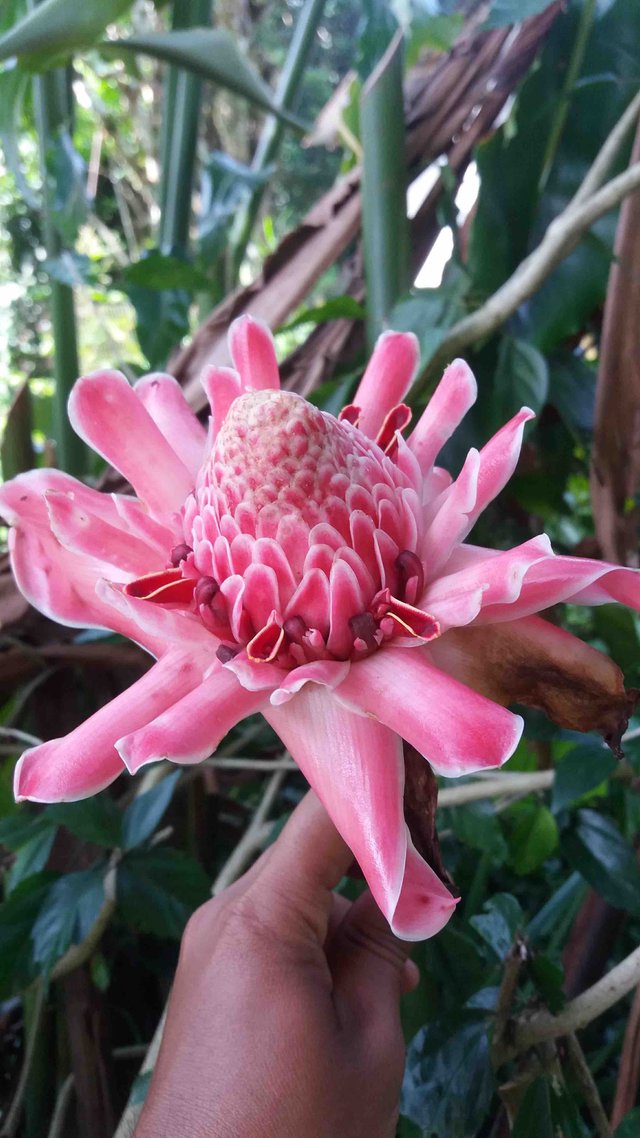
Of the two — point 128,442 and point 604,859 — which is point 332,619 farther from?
point 604,859

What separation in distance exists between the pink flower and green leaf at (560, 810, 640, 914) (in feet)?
0.98

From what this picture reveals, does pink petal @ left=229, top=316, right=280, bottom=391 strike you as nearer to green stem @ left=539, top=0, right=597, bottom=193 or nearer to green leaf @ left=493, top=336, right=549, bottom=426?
green leaf @ left=493, top=336, right=549, bottom=426

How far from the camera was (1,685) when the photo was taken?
0.73 meters

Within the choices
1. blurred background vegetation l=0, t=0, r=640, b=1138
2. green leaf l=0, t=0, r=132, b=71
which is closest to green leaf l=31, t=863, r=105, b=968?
blurred background vegetation l=0, t=0, r=640, b=1138

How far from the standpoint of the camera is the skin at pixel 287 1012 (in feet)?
1.07

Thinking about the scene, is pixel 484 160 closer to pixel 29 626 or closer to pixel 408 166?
pixel 408 166

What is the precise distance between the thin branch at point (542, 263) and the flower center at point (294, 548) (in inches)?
11.7

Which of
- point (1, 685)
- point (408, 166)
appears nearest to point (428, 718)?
point (1, 685)

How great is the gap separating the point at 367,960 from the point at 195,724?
206 mm

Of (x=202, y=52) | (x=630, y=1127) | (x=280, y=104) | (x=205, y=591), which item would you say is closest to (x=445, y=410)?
(x=205, y=591)

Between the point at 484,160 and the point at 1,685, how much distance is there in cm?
68

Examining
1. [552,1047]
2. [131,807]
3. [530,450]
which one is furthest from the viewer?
[530,450]

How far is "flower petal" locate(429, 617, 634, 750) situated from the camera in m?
0.31

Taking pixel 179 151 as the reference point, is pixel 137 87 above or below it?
above
